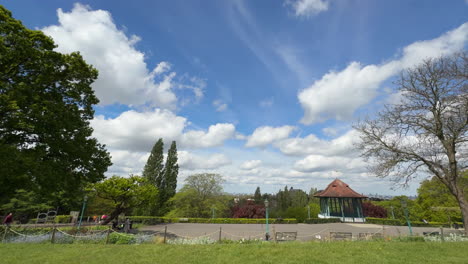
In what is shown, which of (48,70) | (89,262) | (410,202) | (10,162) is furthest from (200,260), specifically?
(410,202)

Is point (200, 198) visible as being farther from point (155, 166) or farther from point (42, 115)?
point (42, 115)

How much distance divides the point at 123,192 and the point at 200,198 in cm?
1906

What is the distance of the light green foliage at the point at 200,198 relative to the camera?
33.9 meters

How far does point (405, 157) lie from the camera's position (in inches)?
558

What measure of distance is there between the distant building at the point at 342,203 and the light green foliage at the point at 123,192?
78.5 ft

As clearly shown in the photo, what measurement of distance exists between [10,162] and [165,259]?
287 inches

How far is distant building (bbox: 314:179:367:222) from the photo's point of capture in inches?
1173

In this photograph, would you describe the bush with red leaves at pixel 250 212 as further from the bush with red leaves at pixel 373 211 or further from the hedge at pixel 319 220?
the bush with red leaves at pixel 373 211

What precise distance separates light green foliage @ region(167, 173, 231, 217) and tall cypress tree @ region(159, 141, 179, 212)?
45.4 inches

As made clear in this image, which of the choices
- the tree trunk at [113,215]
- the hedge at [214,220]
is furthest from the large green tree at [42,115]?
the hedge at [214,220]

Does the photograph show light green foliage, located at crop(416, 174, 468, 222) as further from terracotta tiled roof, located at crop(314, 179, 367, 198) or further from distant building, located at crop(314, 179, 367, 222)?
terracotta tiled roof, located at crop(314, 179, 367, 198)

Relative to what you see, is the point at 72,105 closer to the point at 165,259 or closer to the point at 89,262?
the point at 89,262

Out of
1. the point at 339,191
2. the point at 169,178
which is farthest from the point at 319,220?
the point at 169,178

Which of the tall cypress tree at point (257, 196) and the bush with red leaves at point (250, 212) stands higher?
the tall cypress tree at point (257, 196)
